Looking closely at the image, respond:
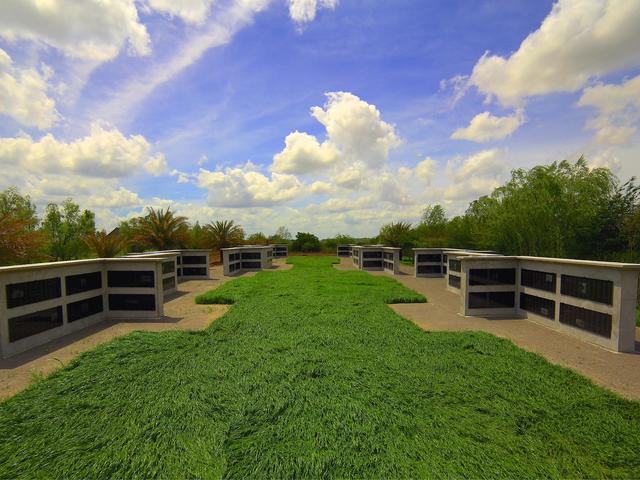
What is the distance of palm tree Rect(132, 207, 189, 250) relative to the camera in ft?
143

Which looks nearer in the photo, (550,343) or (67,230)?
(550,343)

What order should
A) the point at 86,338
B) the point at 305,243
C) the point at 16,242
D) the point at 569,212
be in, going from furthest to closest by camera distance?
the point at 305,243 → the point at 569,212 → the point at 16,242 → the point at 86,338

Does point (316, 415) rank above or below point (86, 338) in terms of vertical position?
above

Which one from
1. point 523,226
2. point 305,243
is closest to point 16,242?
point 523,226

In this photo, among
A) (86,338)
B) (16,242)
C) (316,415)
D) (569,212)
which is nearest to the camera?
(316,415)

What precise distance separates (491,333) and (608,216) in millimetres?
22561

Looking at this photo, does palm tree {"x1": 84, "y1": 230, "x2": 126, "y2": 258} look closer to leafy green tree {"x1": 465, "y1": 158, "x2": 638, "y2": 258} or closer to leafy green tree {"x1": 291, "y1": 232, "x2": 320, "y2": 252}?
leafy green tree {"x1": 465, "y1": 158, "x2": 638, "y2": 258}

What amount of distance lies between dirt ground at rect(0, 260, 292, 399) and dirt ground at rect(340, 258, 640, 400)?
1399 centimetres

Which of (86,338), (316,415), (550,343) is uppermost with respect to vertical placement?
A: (316,415)

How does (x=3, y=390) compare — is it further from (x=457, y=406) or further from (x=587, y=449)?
(x=587, y=449)

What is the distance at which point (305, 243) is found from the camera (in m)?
82.3

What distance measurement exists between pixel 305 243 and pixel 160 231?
1686 inches

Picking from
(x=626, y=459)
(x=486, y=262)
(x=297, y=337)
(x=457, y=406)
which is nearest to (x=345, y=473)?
(x=457, y=406)

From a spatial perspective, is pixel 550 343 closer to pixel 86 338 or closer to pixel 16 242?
pixel 86 338
